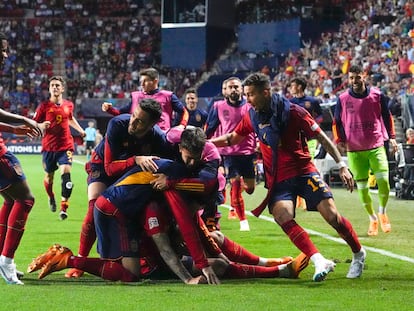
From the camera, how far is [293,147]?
9.77 meters

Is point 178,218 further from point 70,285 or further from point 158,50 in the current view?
point 158,50

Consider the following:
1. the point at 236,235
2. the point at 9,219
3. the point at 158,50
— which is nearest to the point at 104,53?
the point at 158,50

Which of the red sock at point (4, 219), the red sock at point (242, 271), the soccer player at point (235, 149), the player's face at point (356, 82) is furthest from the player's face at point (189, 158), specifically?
the soccer player at point (235, 149)

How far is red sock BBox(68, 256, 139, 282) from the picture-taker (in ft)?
30.4

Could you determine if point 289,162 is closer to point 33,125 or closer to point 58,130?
point 33,125

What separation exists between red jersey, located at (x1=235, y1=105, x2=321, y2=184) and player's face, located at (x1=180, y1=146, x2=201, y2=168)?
0.87 m

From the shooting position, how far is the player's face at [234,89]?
16.0 metres

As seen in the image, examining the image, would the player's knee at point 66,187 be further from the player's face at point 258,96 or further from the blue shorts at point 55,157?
the player's face at point 258,96

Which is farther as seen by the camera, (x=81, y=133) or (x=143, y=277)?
(x=81, y=133)

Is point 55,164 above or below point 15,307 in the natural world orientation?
below

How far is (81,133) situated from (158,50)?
38.8 metres

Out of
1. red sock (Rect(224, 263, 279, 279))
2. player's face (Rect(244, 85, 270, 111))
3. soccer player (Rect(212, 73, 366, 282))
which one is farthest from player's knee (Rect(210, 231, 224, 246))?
player's face (Rect(244, 85, 270, 111))

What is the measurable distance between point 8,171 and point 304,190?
9.20ft

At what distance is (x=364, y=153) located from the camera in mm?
14531
